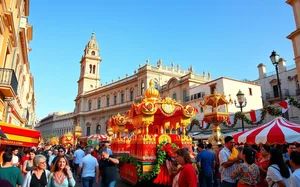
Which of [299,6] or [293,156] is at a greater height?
[299,6]

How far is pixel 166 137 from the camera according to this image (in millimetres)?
8398

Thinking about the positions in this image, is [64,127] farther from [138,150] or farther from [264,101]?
[138,150]

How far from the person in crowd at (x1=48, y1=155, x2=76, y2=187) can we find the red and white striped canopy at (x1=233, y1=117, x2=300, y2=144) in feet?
24.9

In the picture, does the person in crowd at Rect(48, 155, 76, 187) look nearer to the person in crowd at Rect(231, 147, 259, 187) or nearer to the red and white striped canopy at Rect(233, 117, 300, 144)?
the person in crowd at Rect(231, 147, 259, 187)

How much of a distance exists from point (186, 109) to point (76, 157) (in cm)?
552

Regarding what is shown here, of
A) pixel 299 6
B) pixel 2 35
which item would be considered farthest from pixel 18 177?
pixel 299 6

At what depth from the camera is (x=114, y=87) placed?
45.3 metres

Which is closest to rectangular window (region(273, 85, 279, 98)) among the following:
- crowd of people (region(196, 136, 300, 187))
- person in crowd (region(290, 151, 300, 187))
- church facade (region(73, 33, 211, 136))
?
church facade (region(73, 33, 211, 136))

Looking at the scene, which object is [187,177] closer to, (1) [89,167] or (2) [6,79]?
(1) [89,167]

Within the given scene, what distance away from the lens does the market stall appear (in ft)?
24.7

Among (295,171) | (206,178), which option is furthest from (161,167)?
(295,171)

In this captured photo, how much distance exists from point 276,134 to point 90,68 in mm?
51149

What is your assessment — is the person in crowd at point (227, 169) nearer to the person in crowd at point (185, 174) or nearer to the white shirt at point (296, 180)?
the white shirt at point (296, 180)

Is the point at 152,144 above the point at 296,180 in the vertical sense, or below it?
above
